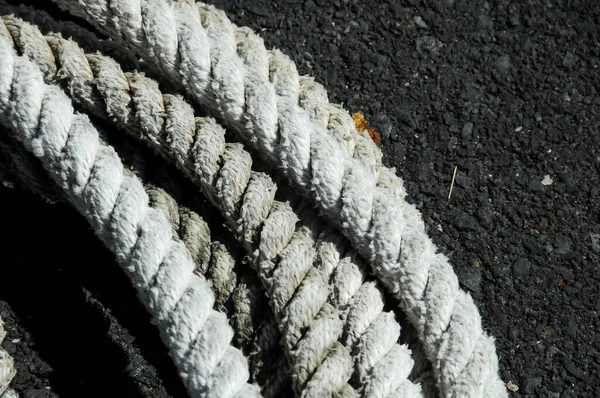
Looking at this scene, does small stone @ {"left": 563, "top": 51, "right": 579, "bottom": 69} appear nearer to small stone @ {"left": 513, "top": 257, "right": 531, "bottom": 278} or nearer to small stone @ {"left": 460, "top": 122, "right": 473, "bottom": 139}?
small stone @ {"left": 460, "top": 122, "right": 473, "bottom": 139}

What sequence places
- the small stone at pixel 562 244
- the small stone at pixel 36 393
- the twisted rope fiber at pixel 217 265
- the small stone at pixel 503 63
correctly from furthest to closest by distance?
the small stone at pixel 503 63, the small stone at pixel 562 244, the small stone at pixel 36 393, the twisted rope fiber at pixel 217 265

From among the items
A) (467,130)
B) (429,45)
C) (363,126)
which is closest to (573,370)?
(467,130)

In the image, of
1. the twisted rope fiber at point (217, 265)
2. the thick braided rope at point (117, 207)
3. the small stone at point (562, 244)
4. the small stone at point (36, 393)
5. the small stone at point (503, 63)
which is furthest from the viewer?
the small stone at point (503, 63)

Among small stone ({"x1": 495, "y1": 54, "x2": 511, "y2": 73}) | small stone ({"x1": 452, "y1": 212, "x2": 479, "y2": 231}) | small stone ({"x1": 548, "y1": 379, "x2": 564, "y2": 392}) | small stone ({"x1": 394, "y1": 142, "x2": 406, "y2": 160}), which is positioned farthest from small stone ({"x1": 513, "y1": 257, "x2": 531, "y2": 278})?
small stone ({"x1": 495, "y1": 54, "x2": 511, "y2": 73})

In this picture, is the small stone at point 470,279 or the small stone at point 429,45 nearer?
the small stone at point 470,279

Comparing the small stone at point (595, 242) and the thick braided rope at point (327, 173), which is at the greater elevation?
the small stone at point (595, 242)

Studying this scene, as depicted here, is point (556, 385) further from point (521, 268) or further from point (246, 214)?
point (246, 214)

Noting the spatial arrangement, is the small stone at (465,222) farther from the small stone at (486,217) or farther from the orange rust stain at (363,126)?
the orange rust stain at (363,126)

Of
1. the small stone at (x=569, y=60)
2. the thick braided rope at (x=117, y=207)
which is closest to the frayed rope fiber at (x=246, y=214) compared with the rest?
the thick braided rope at (x=117, y=207)
